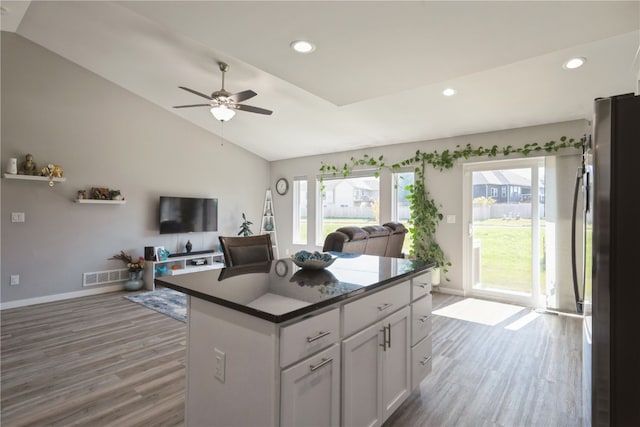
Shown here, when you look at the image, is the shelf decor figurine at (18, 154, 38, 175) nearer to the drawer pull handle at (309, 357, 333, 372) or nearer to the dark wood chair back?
the dark wood chair back

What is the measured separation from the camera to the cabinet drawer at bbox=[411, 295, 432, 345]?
2.05 m

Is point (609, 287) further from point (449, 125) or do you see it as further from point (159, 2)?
point (449, 125)

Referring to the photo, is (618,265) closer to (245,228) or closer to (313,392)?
(313,392)

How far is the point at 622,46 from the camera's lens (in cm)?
277

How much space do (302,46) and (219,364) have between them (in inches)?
86.9

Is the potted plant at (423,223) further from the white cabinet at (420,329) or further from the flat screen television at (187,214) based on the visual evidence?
the flat screen television at (187,214)

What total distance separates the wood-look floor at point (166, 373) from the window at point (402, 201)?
1966 millimetres

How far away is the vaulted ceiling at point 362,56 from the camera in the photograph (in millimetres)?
2084

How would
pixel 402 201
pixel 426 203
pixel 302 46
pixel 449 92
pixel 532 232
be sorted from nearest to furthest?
pixel 302 46, pixel 449 92, pixel 532 232, pixel 426 203, pixel 402 201

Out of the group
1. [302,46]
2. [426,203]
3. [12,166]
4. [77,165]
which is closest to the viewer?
[302,46]

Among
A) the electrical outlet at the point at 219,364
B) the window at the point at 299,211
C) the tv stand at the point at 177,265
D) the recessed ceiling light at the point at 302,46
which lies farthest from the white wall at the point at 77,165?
the electrical outlet at the point at 219,364

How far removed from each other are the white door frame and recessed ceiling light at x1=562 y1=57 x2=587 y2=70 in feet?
4.95

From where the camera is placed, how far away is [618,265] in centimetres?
114

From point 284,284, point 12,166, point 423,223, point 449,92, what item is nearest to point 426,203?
point 423,223
